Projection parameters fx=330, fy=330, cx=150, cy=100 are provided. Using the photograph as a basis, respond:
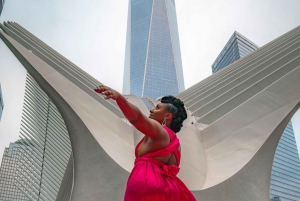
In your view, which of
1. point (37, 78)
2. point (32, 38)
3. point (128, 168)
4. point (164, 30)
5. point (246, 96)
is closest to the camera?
point (128, 168)

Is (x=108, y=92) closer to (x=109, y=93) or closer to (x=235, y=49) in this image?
(x=109, y=93)

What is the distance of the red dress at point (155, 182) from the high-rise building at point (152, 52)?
110 m

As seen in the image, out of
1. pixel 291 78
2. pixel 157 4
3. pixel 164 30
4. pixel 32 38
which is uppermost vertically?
pixel 157 4

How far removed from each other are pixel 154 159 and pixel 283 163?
3991 inches

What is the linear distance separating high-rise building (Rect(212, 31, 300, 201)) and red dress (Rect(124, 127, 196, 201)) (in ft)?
287

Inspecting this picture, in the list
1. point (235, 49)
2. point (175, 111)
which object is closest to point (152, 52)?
point (235, 49)

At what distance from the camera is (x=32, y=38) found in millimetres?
12023

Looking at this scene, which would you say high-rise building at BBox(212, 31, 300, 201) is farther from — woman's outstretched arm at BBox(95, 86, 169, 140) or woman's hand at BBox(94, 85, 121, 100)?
woman's hand at BBox(94, 85, 121, 100)

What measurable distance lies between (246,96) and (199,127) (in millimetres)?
1897

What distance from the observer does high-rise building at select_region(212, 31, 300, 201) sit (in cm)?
8888

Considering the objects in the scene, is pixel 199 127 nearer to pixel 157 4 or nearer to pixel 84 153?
pixel 84 153

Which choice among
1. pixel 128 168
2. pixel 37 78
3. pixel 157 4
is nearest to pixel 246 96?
pixel 128 168

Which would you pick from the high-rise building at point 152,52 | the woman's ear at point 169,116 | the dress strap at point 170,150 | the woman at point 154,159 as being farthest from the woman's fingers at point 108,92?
the high-rise building at point 152,52

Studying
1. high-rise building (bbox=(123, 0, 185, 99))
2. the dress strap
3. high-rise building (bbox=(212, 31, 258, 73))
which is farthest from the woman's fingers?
high-rise building (bbox=(123, 0, 185, 99))
